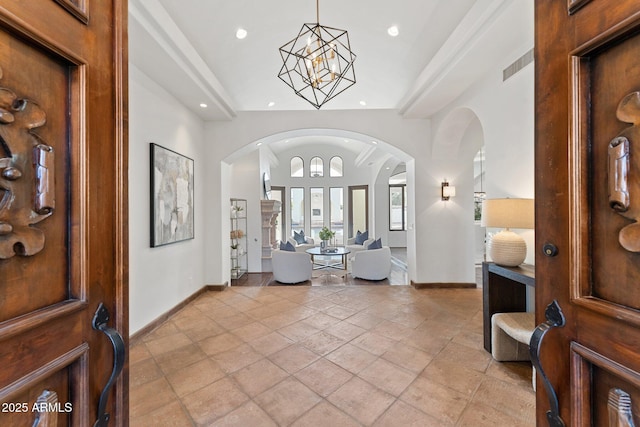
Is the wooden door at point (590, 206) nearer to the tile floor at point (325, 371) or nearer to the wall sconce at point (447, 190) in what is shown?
the tile floor at point (325, 371)

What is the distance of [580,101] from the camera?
2.20 feet

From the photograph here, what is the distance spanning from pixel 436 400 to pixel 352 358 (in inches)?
31.3

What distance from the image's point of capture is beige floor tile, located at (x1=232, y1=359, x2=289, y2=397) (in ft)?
6.77

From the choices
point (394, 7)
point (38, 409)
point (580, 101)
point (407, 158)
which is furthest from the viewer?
point (407, 158)

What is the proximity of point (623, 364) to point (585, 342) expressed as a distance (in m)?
0.08

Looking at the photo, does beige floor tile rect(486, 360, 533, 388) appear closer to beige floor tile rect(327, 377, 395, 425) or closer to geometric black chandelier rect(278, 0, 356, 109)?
beige floor tile rect(327, 377, 395, 425)

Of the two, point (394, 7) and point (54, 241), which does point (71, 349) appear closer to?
point (54, 241)

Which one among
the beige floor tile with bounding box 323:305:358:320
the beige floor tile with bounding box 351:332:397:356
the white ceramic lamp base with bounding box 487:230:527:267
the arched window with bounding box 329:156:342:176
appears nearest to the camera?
the white ceramic lamp base with bounding box 487:230:527:267

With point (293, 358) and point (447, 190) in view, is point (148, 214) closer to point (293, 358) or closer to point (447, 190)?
point (293, 358)

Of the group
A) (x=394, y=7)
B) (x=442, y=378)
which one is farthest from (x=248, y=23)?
(x=442, y=378)

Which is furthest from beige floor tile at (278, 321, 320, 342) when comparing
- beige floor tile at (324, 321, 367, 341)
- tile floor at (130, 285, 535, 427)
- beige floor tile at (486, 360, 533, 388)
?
beige floor tile at (486, 360, 533, 388)

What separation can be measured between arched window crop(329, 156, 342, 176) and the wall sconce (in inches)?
258

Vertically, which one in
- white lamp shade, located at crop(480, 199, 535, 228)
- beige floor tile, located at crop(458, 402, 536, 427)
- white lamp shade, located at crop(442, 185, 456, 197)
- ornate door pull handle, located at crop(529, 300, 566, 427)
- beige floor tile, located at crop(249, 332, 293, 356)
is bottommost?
beige floor tile, located at crop(458, 402, 536, 427)

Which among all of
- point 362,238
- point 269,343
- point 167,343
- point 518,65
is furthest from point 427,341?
point 362,238
